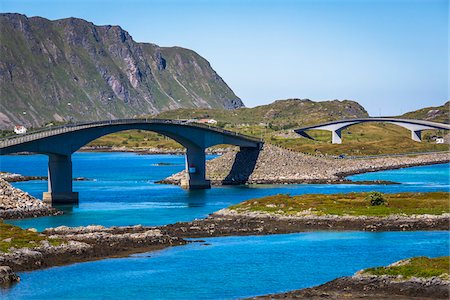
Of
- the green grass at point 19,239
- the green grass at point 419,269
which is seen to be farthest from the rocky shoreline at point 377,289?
the green grass at point 19,239

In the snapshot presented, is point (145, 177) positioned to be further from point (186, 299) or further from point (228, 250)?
point (186, 299)

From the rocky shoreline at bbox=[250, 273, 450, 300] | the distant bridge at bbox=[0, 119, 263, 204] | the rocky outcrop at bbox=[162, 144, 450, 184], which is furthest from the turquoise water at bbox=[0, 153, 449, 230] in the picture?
the rocky shoreline at bbox=[250, 273, 450, 300]

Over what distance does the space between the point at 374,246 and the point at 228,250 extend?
12.3 m

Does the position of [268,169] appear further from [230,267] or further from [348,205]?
[230,267]

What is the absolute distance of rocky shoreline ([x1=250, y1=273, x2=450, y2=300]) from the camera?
2223 inches

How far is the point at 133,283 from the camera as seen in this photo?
213 ft

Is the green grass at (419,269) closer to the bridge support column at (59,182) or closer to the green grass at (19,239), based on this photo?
the green grass at (19,239)

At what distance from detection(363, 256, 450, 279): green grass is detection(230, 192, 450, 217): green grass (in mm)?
34305

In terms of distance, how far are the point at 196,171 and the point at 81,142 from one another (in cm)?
3255

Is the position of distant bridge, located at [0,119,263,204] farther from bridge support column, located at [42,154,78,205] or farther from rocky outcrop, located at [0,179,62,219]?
rocky outcrop, located at [0,179,62,219]

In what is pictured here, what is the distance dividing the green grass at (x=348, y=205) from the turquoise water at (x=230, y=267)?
10.3 metres

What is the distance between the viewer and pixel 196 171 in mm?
160000

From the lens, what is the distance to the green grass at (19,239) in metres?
72.5

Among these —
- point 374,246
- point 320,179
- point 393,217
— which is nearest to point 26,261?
point 374,246
